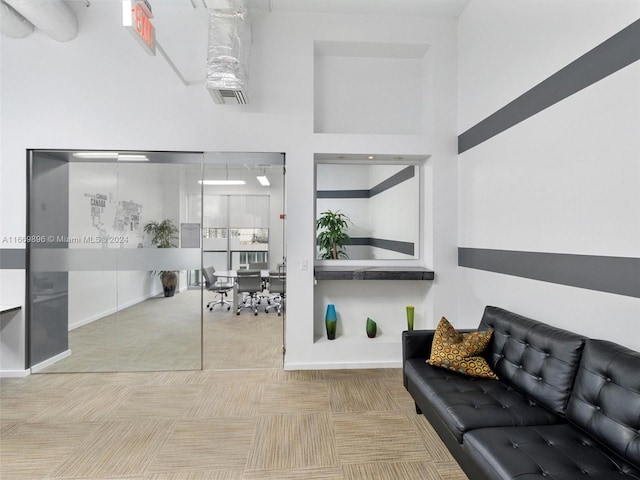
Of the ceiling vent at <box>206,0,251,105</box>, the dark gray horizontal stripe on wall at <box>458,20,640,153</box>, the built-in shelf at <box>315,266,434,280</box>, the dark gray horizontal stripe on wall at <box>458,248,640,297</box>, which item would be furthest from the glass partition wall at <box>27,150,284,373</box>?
the dark gray horizontal stripe on wall at <box>458,248,640,297</box>

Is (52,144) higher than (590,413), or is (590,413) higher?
(52,144)

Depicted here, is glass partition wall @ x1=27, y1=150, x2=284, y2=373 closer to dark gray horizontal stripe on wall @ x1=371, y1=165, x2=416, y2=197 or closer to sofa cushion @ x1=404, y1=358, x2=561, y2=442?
dark gray horizontal stripe on wall @ x1=371, y1=165, x2=416, y2=197

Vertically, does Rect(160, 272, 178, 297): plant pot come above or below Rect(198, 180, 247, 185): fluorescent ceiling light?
below

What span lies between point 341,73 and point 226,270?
3352 millimetres

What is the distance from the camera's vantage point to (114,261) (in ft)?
12.3

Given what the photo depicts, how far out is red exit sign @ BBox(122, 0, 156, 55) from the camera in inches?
89.0

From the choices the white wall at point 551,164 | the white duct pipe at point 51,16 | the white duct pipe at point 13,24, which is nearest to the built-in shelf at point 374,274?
the white wall at point 551,164

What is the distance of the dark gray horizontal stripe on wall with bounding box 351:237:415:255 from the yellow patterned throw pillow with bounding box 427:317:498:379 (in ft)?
5.42

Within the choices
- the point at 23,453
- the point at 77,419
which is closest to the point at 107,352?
the point at 77,419

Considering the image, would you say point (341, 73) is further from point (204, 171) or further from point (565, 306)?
point (565, 306)

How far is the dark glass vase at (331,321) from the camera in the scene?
393 cm

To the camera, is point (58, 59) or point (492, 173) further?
point (58, 59)

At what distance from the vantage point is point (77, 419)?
2799mm

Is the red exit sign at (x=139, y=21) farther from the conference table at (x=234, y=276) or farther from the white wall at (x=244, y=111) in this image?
the conference table at (x=234, y=276)
